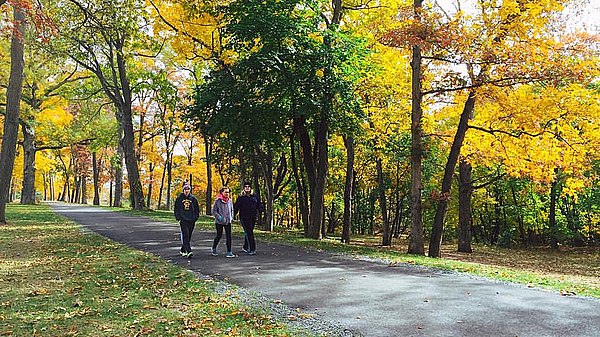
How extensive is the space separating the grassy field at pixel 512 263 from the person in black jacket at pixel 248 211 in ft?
8.93

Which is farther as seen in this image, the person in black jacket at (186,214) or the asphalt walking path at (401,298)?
the person in black jacket at (186,214)

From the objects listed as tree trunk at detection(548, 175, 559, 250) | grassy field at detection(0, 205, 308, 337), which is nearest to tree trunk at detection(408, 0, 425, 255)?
grassy field at detection(0, 205, 308, 337)

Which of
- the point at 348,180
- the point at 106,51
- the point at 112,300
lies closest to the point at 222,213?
the point at 112,300

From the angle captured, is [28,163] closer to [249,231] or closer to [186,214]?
[186,214]

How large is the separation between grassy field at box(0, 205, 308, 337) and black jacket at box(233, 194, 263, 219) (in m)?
2.35

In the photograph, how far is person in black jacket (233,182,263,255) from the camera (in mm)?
12391

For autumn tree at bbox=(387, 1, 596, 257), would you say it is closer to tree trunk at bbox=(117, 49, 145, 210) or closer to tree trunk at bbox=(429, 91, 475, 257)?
tree trunk at bbox=(429, 91, 475, 257)

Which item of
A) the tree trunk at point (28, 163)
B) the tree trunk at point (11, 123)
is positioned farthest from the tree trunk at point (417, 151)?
the tree trunk at point (28, 163)

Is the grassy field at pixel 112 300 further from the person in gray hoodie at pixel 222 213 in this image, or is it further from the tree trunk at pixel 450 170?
the tree trunk at pixel 450 170

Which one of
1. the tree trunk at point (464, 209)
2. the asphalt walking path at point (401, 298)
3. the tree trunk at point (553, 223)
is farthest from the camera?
the tree trunk at point (553, 223)

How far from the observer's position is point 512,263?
1884 cm

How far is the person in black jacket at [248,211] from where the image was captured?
1239 cm

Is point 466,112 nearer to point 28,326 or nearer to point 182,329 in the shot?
point 182,329

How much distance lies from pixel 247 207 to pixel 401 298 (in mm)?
6038
